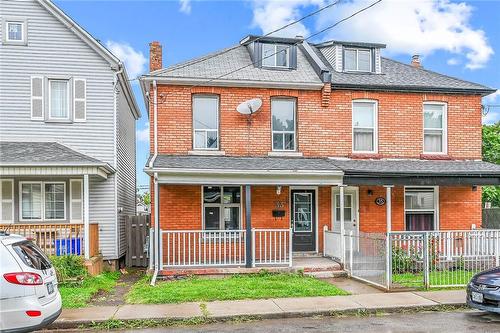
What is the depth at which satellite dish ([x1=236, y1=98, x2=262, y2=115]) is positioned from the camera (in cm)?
1494

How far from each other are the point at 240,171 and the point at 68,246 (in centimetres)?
531

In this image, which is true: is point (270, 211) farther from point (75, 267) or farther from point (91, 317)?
point (91, 317)

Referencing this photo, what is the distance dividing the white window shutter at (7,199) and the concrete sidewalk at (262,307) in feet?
21.0

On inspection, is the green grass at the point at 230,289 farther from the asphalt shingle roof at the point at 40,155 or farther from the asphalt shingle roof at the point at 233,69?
the asphalt shingle roof at the point at 233,69

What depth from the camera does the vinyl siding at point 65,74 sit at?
15094 millimetres

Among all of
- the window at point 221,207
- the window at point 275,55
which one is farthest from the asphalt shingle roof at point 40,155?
the window at point 275,55

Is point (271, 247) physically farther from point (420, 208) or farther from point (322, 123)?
point (420, 208)

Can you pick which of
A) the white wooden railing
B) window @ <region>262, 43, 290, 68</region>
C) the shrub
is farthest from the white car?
window @ <region>262, 43, 290, 68</region>

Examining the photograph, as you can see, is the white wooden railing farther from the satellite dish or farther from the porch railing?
the porch railing

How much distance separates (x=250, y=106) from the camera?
14.9m

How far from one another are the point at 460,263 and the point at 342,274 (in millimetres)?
3045

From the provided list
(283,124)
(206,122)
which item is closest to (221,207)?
(206,122)

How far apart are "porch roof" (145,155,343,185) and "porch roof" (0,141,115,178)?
5.98 feet

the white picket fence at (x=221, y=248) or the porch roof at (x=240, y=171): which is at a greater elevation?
the porch roof at (x=240, y=171)
